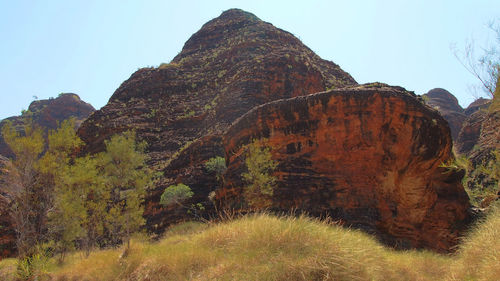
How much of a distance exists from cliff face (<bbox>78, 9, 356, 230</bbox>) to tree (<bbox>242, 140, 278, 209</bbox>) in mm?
11888

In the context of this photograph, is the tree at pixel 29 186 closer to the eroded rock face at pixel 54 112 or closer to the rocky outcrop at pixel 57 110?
the eroded rock face at pixel 54 112

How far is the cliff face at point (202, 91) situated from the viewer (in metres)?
38.3

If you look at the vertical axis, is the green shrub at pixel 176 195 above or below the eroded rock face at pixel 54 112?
below

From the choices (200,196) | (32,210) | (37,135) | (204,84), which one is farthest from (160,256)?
(204,84)

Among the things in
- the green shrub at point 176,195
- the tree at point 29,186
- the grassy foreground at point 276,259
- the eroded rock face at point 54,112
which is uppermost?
the eroded rock face at point 54,112

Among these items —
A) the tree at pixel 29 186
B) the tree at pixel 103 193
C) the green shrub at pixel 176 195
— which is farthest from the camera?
the green shrub at pixel 176 195

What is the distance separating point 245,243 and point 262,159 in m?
8.72

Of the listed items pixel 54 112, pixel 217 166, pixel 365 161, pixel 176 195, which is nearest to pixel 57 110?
pixel 54 112

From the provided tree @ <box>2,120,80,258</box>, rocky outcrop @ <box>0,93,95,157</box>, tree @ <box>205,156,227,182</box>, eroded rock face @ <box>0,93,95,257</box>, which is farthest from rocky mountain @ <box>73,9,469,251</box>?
rocky outcrop @ <box>0,93,95,157</box>

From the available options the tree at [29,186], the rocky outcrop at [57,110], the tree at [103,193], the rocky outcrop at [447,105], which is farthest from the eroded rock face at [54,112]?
the rocky outcrop at [447,105]

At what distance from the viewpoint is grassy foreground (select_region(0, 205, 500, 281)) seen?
644 centimetres

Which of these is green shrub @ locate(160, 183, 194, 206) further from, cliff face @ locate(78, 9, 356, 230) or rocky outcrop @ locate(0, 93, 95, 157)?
rocky outcrop @ locate(0, 93, 95, 157)

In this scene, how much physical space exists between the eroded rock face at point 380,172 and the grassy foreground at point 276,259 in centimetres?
637

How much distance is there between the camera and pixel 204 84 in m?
51.2
